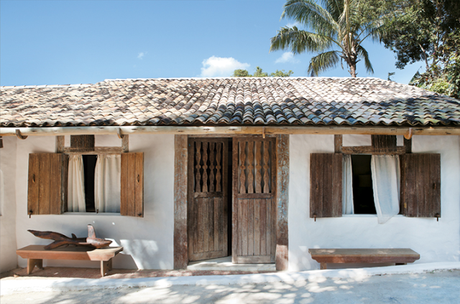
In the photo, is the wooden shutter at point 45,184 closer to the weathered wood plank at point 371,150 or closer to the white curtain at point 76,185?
the white curtain at point 76,185

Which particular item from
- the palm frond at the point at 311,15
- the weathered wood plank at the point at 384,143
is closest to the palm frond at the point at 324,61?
the palm frond at the point at 311,15

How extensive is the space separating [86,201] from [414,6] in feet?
58.1

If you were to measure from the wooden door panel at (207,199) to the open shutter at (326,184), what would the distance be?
5.96ft

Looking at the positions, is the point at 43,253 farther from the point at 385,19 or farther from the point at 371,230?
the point at 385,19

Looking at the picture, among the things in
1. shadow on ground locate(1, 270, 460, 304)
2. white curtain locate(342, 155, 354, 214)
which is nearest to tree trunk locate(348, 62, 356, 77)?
white curtain locate(342, 155, 354, 214)

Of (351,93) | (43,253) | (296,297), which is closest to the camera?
(296,297)

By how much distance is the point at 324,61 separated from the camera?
46.7 feet

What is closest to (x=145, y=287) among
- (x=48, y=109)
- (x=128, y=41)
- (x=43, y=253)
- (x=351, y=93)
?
(x=43, y=253)

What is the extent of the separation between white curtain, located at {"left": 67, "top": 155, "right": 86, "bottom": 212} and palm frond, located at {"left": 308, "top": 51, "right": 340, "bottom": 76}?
41.5 ft

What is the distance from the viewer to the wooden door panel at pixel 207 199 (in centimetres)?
545

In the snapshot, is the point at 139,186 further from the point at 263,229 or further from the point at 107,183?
the point at 263,229

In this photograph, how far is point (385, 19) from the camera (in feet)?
47.1

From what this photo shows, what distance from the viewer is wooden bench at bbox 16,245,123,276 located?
4.70m

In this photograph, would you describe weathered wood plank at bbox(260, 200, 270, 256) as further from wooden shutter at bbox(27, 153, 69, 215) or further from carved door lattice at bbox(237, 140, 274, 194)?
wooden shutter at bbox(27, 153, 69, 215)
